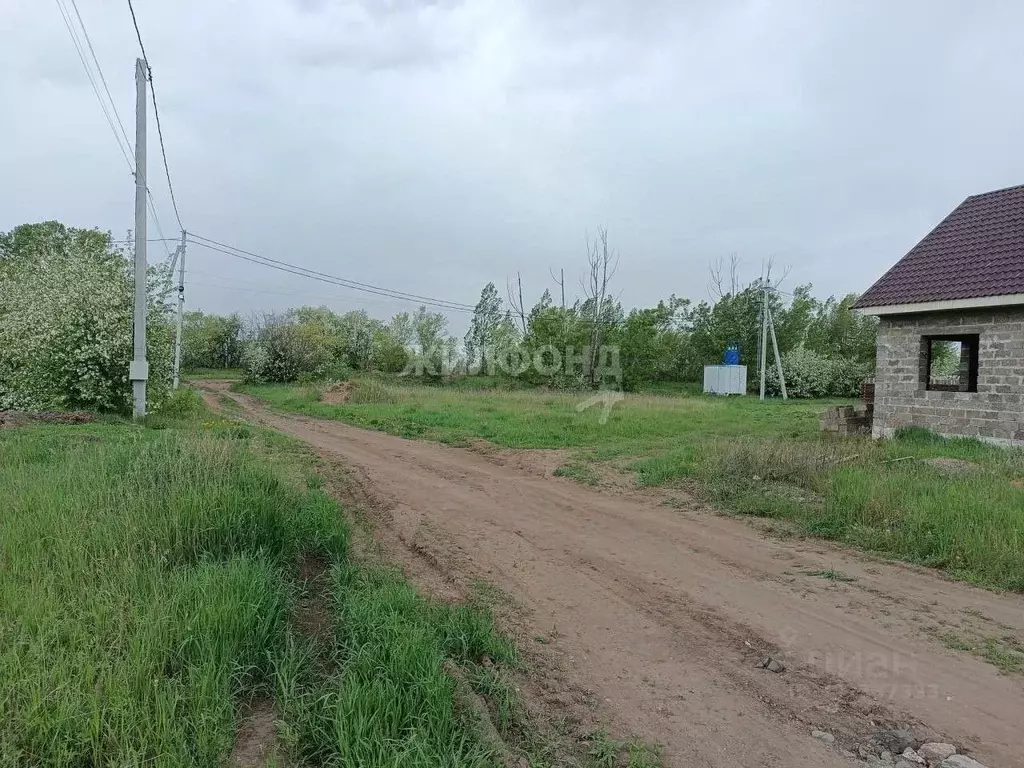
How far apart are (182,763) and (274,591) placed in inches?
56.2

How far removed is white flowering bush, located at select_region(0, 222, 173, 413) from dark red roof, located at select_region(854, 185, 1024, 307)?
16.9m

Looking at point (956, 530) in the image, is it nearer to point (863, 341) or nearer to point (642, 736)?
point (642, 736)

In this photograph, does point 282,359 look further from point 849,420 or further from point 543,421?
point 849,420

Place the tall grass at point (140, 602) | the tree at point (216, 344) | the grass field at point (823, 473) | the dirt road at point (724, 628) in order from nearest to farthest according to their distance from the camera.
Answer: the tall grass at point (140, 602) < the dirt road at point (724, 628) < the grass field at point (823, 473) < the tree at point (216, 344)

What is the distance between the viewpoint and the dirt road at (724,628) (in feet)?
9.20

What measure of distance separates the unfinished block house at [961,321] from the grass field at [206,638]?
10708 millimetres

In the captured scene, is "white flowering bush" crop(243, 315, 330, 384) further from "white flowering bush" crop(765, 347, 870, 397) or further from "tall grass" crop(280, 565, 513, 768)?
"tall grass" crop(280, 565, 513, 768)

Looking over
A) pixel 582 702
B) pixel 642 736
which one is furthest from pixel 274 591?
pixel 642 736

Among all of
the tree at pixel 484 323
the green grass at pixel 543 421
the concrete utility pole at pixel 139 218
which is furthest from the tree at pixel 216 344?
the concrete utility pole at pixel 139 218

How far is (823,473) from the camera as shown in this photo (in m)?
7.60

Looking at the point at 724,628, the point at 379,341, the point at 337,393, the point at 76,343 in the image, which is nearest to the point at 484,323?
the point at 379,341

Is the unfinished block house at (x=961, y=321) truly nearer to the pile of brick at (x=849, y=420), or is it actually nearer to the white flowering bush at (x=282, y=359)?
the pile of brick at (x=849, y=420)

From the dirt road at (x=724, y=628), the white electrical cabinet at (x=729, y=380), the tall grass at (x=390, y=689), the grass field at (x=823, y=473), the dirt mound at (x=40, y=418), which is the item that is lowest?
the dirt road at (x=724, y=628)

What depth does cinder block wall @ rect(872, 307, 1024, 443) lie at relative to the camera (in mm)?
9617
